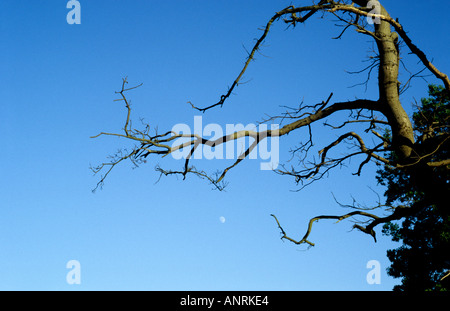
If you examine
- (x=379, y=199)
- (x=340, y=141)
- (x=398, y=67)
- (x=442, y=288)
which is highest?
(x=398, y=67)

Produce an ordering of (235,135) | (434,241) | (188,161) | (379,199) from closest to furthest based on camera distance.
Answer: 1. (235,135)
2. (188,161)
3. (379,199)
4. (434,241)

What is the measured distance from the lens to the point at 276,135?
17.3 feet

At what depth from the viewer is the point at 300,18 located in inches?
209

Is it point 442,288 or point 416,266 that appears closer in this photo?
point 442,288

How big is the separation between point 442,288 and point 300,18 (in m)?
12.6

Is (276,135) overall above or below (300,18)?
below
